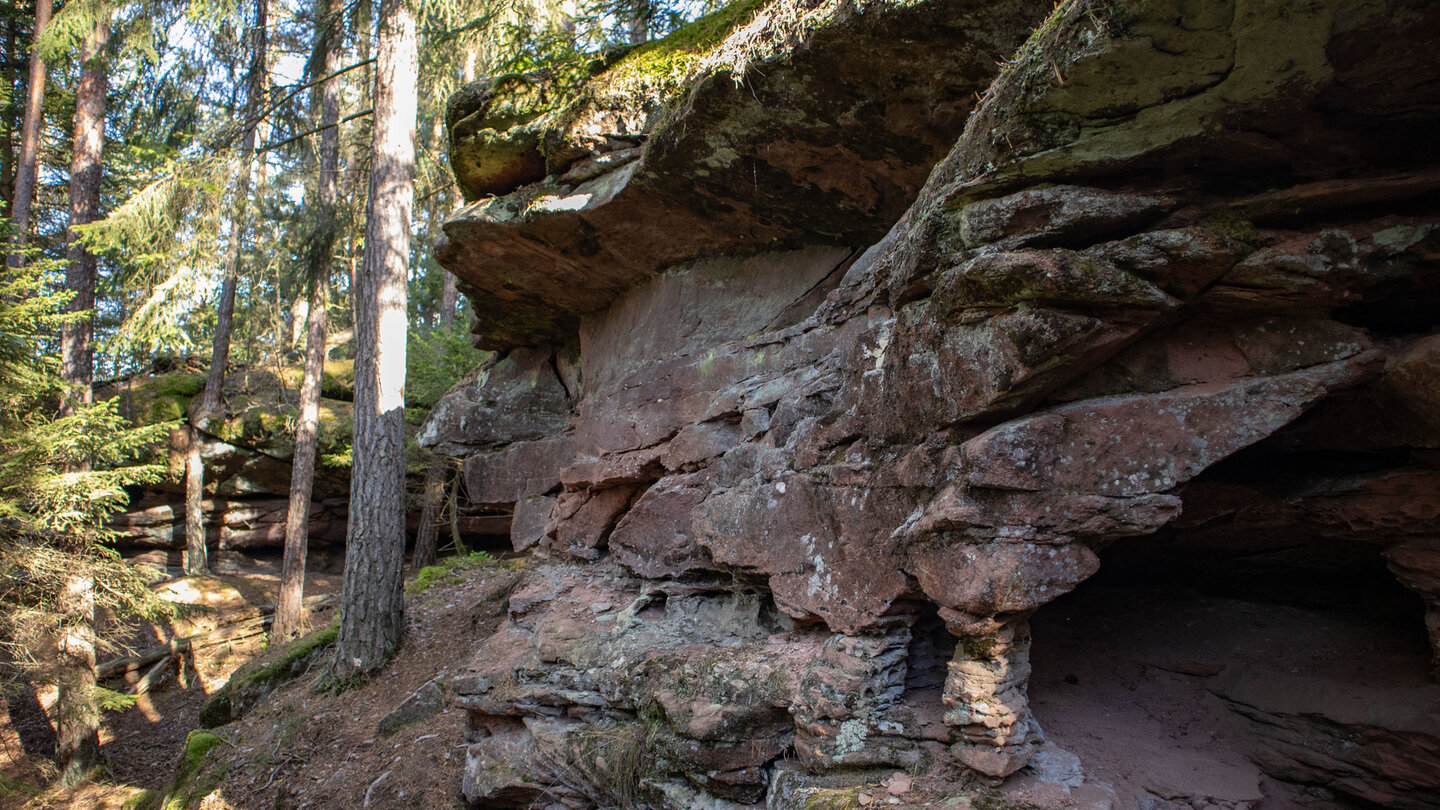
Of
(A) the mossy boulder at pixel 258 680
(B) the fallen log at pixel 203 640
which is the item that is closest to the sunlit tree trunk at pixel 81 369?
(A) the mossy boulder at pixel 258 680

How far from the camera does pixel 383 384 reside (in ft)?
31.0

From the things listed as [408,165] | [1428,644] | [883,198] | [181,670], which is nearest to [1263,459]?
[1428,644]

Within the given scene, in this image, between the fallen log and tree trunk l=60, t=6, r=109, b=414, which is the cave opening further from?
tree trunk l=60, t=6, r=109, b=414

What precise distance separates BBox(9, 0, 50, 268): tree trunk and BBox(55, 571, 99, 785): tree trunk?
629 cm

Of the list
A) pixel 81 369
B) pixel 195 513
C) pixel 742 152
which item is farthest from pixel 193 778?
pixel 195 513

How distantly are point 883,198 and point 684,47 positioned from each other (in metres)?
2.52

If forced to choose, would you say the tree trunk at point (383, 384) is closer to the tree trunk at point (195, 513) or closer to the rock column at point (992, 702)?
the rock column at point (992, 702)

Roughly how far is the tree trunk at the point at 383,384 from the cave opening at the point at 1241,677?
24.7 feet

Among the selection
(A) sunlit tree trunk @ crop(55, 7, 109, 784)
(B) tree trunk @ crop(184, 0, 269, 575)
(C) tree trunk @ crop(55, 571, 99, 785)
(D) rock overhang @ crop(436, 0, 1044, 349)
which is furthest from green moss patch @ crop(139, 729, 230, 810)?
(B) tree trunk @ crop(184, 0, 269, 575)

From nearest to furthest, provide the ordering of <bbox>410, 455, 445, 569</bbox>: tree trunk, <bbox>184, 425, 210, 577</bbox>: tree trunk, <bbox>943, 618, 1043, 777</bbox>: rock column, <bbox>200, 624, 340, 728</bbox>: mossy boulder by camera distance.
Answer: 1. <bbox>943, 618, 1043, 777</bbox>: rock column
2. <bbox>200, 624, 340, 728</bbox>: mossy boulder
3. <bbox>410, 455, 445, 569</bbox>: tree trunk
4. <bbox>184, 425, 210, 577</bbox>: tree trunk

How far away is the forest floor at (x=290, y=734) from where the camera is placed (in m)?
7.27

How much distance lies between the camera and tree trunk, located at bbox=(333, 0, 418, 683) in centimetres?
912

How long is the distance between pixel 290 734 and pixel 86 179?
10777mm

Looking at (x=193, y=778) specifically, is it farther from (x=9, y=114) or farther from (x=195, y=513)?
(x=9, y=114)
